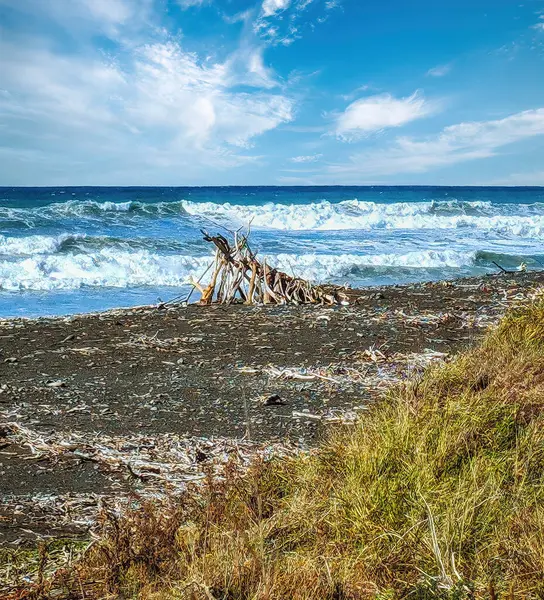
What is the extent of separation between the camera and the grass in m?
2.03

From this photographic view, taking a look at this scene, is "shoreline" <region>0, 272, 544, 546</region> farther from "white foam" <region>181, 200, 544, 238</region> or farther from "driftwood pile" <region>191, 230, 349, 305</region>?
"white foam" <region>181, 200, 544, 238</region>

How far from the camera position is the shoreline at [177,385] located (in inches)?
135

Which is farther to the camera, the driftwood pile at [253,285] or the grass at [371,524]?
the driftwood pile at [253,285]

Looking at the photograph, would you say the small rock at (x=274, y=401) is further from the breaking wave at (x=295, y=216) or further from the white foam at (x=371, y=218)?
the white foam at (x=371, y=218)

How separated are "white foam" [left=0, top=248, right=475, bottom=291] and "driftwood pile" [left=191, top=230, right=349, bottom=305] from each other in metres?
3.54

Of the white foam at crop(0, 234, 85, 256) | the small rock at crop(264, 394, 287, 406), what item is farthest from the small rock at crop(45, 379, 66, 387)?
the white foam at crop(0, 234, 85, 256)

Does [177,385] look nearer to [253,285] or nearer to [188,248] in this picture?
[253,285]

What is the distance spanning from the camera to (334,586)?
2002 millimetres

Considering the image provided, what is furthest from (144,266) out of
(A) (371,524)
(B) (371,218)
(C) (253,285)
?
(B) (371,218)

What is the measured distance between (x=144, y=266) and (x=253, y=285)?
7.10 m

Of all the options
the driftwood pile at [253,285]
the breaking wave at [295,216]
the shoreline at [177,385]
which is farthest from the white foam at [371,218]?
the shoreline at [177,385]

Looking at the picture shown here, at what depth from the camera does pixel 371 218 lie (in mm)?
33500

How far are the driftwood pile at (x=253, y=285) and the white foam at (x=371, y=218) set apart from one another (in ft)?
71.5

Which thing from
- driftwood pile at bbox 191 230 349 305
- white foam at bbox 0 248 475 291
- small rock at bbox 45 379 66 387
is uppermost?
driftwood pile at bbox 191 230 349 305
